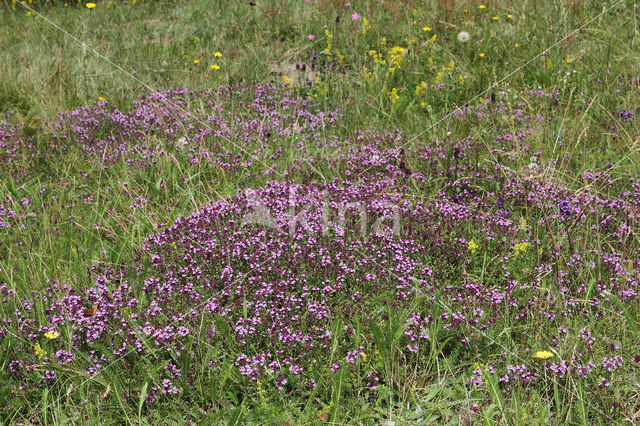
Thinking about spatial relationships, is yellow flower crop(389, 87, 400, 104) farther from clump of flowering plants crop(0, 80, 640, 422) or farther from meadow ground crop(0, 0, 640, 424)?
clump of flowering plants crop(0, 80, 640, 422)

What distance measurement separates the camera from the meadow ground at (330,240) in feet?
9.03

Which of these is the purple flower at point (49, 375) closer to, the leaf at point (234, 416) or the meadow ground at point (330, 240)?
the meadow ground at point (330, 240)

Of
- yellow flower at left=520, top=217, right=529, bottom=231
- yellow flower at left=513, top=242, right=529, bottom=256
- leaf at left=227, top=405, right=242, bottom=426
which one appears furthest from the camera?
yellow flower at left=520, top=217, right=529, bottom=231

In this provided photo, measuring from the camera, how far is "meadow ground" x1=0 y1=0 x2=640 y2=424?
275 cm

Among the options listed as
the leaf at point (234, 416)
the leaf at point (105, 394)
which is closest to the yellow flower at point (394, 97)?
the leaf at point (234, 416)

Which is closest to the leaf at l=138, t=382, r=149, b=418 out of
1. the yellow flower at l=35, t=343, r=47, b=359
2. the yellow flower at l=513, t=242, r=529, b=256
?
the yellow flower at l=35, t=343, r=47, b=359

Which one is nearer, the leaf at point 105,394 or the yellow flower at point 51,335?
the leaf at point 105,394

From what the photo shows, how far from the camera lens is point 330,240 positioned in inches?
141

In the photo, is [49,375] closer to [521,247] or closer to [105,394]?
[105,394]

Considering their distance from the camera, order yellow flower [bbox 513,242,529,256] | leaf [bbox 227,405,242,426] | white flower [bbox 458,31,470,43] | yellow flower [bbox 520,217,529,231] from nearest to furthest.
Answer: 1. leaf [bbox 227,405,242,426]
2. yellow flower [bbox 513,242,529,256]
3. yellow flower [bbox 520,217,529,231]
4. white flower [bbox 458,31,470,43]

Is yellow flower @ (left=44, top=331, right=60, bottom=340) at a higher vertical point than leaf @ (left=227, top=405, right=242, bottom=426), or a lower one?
higher

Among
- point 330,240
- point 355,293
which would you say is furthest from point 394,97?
point 355,293

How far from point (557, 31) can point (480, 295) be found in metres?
4.45

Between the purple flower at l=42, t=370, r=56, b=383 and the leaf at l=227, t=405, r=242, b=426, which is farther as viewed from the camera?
the purple flower at l=42, t=370, r=56, b=383
